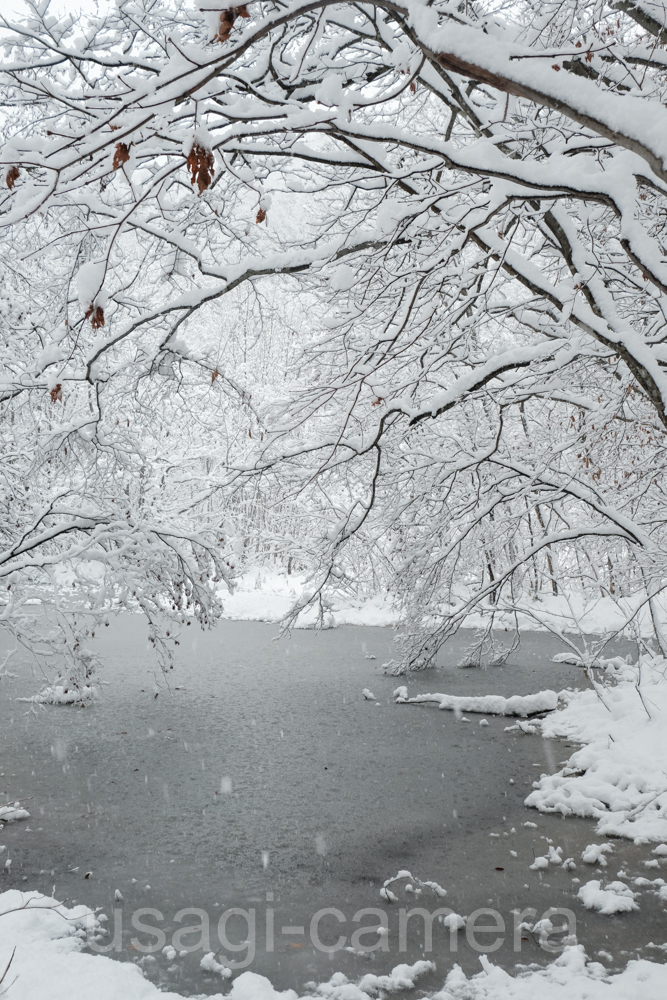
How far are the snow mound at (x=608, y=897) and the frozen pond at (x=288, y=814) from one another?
112mm

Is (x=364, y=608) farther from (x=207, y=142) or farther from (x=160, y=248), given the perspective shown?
(x=207, y=142)

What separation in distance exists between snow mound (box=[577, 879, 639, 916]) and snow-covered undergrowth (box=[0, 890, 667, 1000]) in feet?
2.08

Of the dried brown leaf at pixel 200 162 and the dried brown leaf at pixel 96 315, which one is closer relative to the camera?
the dried brown leaf at pixel 200 162

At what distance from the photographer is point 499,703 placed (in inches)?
411

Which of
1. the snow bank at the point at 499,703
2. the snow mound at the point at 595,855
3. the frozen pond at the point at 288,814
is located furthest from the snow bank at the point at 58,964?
the snow bank at the point at 499,703

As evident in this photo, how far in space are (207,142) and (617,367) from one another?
476cm

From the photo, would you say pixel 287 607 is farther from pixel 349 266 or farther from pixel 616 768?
pixel 349 266

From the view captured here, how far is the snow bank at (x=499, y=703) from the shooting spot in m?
10.2

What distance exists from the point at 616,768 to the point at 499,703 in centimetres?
360

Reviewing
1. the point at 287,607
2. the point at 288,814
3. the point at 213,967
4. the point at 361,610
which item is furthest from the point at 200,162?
the point at 287,607

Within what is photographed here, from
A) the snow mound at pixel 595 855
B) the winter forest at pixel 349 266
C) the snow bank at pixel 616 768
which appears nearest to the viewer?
the winter forest at pixel 349 266

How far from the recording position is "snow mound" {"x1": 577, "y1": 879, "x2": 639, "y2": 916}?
14.7 feet

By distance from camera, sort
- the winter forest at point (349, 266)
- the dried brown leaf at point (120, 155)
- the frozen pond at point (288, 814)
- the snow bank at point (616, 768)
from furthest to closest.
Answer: the snow bank at point (616, 768)
the frozen pond at point (288, 814)
the winter forest at point (349, 266)
the dried brown leaf at point (120, 155)

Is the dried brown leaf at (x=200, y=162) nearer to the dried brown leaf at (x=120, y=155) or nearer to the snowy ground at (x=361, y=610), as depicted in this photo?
the dried brown leaf at (x=120, y=155)
